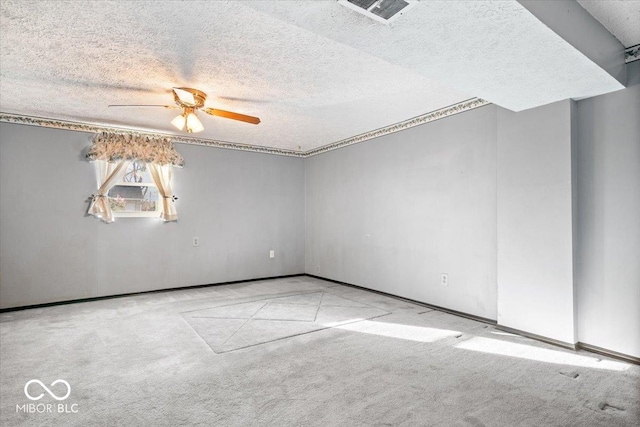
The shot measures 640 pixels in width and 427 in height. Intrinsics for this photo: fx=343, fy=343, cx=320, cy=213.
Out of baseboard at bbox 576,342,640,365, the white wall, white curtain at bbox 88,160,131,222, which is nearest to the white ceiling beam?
the white wall

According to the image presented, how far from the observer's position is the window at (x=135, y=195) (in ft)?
16.6

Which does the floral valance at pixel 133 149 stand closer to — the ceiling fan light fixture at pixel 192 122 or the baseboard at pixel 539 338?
the ceiling fan light fixture at pixel 192 122

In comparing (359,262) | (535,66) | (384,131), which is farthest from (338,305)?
(535,66)

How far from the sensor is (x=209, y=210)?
583 centimetres

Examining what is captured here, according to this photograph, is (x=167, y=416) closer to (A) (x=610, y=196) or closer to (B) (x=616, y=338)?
(B) (x=616, y=338)

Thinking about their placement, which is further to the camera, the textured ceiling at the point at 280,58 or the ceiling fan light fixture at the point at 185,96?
the ceiling fan light fixture at the point at 185,96

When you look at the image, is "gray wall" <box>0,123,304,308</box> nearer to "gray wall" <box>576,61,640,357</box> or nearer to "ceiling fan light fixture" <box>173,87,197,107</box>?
"ceiling fan light fixture" <box>173,87,197,107</box>

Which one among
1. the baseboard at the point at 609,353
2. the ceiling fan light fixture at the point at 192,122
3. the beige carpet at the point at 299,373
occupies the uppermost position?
the ceiling fan light fixture at the point at 192,122

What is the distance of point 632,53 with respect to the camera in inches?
105

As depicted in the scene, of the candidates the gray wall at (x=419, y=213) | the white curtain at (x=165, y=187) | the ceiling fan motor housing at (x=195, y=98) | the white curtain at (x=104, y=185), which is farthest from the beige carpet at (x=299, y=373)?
the ceiling fan motor housing at (x=195, y=98)

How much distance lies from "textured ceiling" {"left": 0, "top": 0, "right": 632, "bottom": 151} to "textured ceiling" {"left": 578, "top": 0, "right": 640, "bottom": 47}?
298 millimetres

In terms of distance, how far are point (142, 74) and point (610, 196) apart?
4165mm

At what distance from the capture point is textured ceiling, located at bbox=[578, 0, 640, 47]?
2.12 metres

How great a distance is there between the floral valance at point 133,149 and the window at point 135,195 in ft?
0.68
